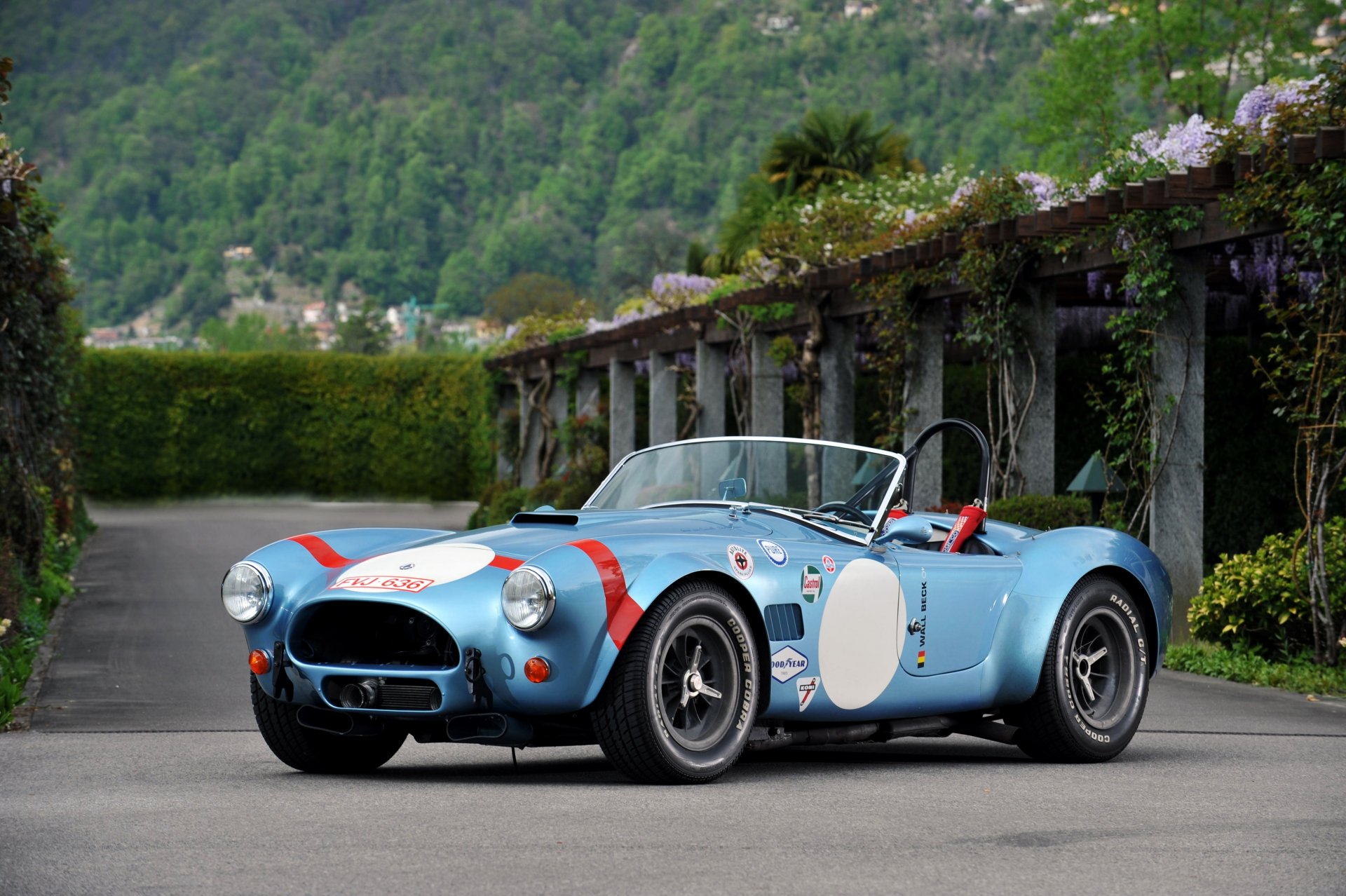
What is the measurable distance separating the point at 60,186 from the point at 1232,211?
142134mm

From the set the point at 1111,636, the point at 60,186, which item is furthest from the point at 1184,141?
the point at 60,186

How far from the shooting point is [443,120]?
139m

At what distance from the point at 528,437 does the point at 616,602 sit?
2682 cm

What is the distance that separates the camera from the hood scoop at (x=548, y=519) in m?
6.10

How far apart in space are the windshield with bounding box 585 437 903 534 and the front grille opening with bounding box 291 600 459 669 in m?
1.39

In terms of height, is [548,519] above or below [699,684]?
above

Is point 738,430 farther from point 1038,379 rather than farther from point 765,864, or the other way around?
point 765,864

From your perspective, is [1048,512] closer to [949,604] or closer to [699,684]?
[949,604]

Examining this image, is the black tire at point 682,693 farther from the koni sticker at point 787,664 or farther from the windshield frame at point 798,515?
the windshield frame at point 798,515

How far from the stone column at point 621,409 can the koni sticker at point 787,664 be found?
19422 mm

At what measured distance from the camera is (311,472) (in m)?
42.8

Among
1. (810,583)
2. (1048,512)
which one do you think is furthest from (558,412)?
(810,583)

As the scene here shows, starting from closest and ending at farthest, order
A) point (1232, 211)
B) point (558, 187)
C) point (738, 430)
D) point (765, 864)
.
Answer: point (765, 864) < point (1232, 211) < point (738, 430) < point (558, 187)

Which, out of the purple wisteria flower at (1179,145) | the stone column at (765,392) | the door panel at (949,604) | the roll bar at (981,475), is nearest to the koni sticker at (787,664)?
the door panel at (949,604)
